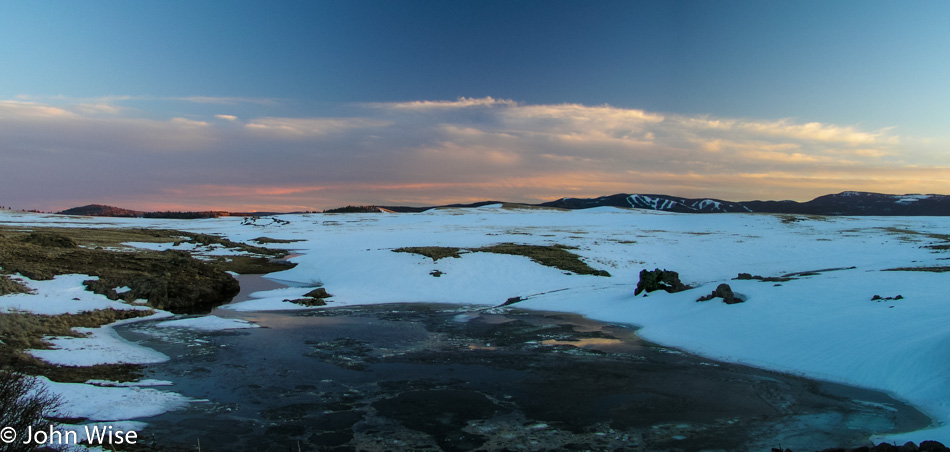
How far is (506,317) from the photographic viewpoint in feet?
69.7

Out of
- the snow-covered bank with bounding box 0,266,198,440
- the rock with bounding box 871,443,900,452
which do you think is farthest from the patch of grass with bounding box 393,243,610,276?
the rock with bounding box 871,443,900,452

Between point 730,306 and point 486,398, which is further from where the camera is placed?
point 730,306

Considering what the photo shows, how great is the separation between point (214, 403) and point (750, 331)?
51.9ft

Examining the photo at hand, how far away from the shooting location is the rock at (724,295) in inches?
711

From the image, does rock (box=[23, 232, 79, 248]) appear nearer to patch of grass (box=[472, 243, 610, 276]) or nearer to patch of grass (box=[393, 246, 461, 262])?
patch of grass (box=[393, 246, 461, 262])

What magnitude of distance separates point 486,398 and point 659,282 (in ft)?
51.0

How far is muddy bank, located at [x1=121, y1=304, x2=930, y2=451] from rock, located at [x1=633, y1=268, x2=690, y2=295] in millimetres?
6812

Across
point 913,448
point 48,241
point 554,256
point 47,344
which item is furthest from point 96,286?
point 554,256

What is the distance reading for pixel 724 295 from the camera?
1844cm

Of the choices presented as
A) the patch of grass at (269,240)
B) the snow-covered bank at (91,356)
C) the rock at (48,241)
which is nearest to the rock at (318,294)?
the snow-covered bank at (91,356)

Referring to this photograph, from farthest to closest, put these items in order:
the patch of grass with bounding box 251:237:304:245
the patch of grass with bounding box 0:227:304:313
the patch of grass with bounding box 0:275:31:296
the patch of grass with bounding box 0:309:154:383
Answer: the patch of grass with bounding box 251:237:304:245 < the patch of grass with bounding box 0:227:304:313 < the patch of grass with bounding box 0:275:31:296 < the patch of grass with bounding box 0:309:154:383

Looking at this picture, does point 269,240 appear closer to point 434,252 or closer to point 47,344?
point 434,252

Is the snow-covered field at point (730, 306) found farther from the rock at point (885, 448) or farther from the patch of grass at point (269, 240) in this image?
the patch of grass at point (269, 240)

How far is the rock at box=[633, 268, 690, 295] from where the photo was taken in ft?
74.7
